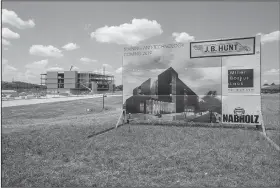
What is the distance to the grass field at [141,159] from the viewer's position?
14.0ft

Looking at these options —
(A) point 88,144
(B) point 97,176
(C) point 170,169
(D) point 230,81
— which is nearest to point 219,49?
(D) point 230,81

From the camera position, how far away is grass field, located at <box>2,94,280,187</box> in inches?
168

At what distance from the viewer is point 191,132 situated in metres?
8.36

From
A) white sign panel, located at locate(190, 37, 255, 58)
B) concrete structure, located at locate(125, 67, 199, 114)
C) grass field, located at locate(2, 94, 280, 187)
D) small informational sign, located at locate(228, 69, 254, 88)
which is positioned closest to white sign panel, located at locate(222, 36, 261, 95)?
small informational sign, located at locate(228, 69, 254, 88)

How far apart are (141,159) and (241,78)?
5.73 meters

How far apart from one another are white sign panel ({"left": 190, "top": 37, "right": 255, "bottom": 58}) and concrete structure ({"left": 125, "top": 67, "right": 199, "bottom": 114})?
1.42 metres

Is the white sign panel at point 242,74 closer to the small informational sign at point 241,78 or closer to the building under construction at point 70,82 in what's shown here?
the small informational sign at point 241,78

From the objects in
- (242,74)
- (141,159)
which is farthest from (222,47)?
(141,159)

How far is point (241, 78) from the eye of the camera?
845cm

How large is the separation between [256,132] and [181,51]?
4.66m

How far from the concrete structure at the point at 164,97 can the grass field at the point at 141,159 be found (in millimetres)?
1501

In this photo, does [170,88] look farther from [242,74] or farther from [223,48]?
[242,74]

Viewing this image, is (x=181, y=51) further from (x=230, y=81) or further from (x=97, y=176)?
(x=97, y=176)

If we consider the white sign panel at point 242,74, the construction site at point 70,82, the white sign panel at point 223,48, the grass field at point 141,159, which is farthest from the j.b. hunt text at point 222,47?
the construction site at point 70,82
